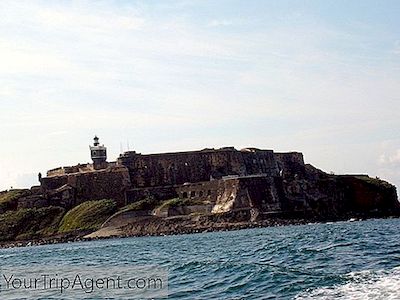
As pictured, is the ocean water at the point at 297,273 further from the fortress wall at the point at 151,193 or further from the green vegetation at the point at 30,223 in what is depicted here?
the fortress wall at the point at 151,193

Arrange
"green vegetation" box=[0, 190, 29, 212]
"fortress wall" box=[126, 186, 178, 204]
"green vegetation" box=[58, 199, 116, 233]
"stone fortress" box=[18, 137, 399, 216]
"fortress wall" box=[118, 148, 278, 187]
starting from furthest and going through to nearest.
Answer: "fortress wall" box=[118, 148, 278, 187] → "green vegetation" box=[0, 190, 29, 212] → "fortress wall" box=[126, 186, 178, 204] → "green vegetation" box=[58, 199, 116, 233] → "stone fortress" box=[18, 137, 399, 216]

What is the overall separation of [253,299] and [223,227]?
5470 centimetres

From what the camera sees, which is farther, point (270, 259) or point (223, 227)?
point (223, 227)

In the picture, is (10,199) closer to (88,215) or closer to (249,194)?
(88,215)

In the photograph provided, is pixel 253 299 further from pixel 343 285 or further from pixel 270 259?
pixel 270 259

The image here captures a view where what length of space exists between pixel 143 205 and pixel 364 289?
211ft

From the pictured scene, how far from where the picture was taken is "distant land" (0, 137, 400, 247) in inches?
2977

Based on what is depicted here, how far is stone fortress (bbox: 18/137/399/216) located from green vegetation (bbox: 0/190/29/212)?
1729 millimetres

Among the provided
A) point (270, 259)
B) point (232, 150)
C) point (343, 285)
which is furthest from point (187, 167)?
point (343, 285)

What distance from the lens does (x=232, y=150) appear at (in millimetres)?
93438

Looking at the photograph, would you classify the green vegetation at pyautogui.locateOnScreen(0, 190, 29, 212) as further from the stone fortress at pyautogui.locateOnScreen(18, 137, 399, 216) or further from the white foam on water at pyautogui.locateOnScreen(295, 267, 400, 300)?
the white foam on water at pyautogui.locateOnScreen(295, 267, 400, 300)

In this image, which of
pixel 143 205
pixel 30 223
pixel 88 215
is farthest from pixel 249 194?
pixel 30 223

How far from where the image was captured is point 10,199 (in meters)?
88.2

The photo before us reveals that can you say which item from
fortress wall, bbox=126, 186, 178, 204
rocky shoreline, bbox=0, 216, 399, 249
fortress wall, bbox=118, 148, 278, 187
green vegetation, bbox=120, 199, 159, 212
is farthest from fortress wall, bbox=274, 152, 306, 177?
green vegetation, bbox=120, 199, 159, 212
